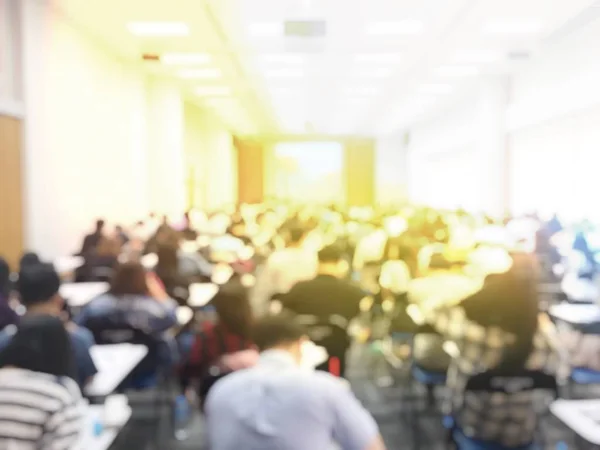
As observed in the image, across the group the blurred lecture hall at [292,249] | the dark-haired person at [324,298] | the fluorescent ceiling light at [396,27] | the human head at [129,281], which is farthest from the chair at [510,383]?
the fluorescent ceiling light at [396,27]

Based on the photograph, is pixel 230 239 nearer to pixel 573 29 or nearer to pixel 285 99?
pixel 573 29

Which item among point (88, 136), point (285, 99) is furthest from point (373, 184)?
point (88, 136)

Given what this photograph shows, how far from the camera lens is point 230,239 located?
859cm

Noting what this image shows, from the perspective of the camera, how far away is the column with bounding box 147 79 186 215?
15.0m

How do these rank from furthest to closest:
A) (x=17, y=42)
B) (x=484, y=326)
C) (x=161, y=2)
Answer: (x=161, y=2)
(x=17, y=42)
(x=484, y=326)

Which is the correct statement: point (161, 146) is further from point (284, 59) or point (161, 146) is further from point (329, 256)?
point (329, 256)

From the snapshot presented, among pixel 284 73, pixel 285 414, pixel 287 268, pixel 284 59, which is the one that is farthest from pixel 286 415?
pixel 284 73

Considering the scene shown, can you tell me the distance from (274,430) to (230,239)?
6375mm

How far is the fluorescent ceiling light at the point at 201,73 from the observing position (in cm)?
1369

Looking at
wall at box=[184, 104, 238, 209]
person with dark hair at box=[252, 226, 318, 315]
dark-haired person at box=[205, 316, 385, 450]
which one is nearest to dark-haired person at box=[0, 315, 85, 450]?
dark-haired person at box=[205, 316, 385, 450]

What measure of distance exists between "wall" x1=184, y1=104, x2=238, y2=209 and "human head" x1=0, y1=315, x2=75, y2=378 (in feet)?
54.6

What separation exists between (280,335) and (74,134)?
26.7ft

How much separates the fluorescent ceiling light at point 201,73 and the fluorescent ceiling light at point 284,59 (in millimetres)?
1680

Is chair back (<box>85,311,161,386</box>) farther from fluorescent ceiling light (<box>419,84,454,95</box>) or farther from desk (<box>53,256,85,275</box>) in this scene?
fluorescent ceiling light (<box>419,84,454,95</box>)
